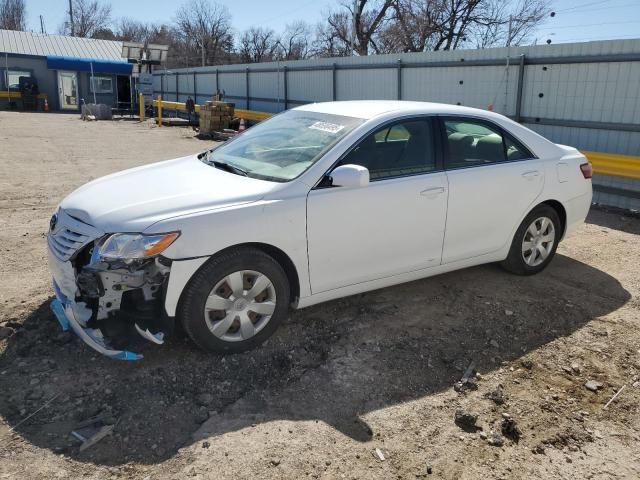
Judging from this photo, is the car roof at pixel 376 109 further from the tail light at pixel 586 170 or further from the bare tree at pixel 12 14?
the bare tree at pixel 12 14

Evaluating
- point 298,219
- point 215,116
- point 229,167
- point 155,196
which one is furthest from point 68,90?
point 298,219

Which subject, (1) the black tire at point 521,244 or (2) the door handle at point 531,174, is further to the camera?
(1) the black tire at point 521,244

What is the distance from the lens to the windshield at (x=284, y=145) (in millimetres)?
3939

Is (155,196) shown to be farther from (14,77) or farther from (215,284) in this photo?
(14,77)

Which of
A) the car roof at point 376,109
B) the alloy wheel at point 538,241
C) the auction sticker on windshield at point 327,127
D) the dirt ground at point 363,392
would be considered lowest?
the dirt ground at point 363,392

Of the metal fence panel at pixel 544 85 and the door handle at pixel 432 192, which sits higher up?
the metal fence panel at pixel 544 85

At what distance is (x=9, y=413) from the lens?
10.00ft

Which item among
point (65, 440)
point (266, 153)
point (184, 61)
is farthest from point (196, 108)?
point (184, 61)

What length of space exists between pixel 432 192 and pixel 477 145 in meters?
0.75

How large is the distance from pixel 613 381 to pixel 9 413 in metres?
3.63

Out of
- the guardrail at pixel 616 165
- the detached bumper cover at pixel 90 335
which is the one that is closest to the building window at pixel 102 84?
the guardrail at pixel 616 165

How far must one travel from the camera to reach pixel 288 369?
357cm

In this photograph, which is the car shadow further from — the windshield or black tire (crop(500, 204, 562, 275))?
the windshield

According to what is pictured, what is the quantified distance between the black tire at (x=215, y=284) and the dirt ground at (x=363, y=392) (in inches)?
4.6
